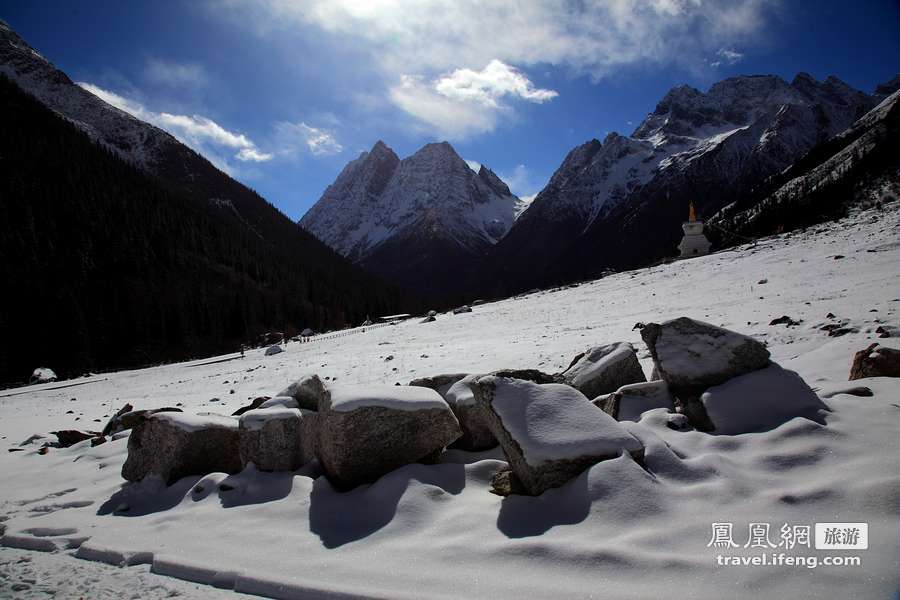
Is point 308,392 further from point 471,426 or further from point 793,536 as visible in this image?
point 793,536

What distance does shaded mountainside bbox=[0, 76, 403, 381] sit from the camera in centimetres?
6712

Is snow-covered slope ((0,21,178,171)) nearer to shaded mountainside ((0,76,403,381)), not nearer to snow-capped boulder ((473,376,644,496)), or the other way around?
shaded mountainside ((0,76,403,381))

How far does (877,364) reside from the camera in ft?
19.0

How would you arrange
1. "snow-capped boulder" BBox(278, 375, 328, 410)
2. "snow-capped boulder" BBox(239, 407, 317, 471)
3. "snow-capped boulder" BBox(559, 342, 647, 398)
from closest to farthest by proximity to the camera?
1. "snow-capped boulder" BBox(239, 407, 317, 471)
2. "snow-capped boulder" BBox(278, 375, 328, 410)
3. "snow-capped boulder" BBox(559, 342, 647, 398)

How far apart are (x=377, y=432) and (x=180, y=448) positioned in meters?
3.13

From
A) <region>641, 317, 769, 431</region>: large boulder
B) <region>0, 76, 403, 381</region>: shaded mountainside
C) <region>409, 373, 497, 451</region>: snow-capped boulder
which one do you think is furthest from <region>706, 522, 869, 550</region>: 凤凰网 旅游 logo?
<region>0, 76, 403, 381</region>: shaded mountainside

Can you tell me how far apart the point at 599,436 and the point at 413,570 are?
229cm

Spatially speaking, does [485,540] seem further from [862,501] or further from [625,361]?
[625,361]

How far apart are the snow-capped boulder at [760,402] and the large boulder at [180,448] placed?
6720 mm

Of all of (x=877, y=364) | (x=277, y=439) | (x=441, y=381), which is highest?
(x=877, y=364)

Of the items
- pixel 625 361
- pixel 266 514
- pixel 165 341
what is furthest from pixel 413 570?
pixel 165 341

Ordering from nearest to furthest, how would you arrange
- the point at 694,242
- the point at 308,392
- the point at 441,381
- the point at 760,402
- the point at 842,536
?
the point at 842,536 → the point at 760,402 → the point at 308,392 → the point at 441,381 → the point at 694,242

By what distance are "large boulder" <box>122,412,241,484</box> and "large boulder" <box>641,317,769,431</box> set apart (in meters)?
6.55

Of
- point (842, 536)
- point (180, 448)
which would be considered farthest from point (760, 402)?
point (180, 448)
